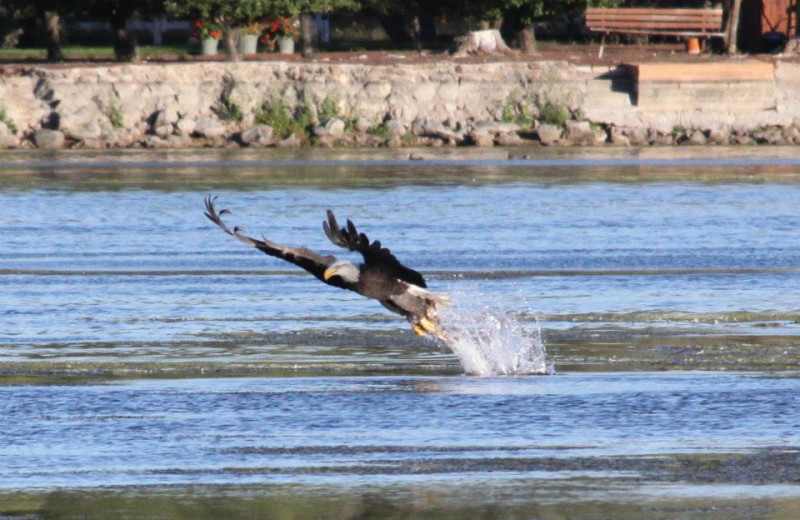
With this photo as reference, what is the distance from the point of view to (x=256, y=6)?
36812 millimetres

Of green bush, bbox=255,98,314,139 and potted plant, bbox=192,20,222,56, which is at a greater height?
potted plant, bbox=192,20,222,56

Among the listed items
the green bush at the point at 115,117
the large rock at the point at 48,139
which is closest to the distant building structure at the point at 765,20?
the green bush at the point at 115,117

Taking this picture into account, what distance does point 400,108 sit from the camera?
35.8 meters

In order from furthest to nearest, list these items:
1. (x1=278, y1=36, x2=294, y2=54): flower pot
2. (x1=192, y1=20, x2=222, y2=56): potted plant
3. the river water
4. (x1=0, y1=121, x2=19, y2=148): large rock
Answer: (x1=278, y1=36, x2=294, y2=54): flower pot
(x1=192, y1=20, x2=222, y2=56): potted plant
(x1=0, y1=121, x2=19, y2=148): large rock
the river water

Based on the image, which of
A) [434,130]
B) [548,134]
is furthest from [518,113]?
[434,130]

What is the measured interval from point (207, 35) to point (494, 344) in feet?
95.5

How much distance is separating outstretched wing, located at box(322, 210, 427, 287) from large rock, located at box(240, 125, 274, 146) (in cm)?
2428

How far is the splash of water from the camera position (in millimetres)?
11938

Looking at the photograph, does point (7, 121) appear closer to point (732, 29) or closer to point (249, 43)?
point (249, 43)

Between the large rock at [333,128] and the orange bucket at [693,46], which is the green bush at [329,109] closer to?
the large rock at [333,128]

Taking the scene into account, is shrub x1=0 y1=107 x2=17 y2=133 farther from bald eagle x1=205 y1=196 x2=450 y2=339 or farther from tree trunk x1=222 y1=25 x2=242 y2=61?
bald eagle x1=205 y1=196 x2=450 y2=339

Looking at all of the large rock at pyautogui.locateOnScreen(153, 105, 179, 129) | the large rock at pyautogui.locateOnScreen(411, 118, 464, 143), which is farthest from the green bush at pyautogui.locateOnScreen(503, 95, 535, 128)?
the large rock at pyautogui.locateOnScreen(153, 105, 179, 129)

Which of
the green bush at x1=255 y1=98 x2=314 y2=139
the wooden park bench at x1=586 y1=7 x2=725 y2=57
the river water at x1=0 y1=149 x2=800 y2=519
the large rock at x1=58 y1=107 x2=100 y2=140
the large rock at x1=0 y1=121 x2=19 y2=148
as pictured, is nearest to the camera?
the river water at x1=0 y1=149 x2=800 y2=519

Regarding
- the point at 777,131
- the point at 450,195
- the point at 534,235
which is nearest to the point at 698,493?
the point at 534,235
